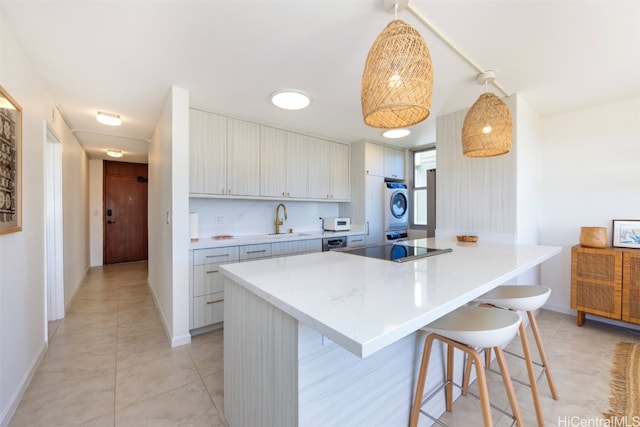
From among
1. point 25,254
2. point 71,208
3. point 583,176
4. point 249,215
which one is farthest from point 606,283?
point 71,208

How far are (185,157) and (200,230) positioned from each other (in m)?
1.14

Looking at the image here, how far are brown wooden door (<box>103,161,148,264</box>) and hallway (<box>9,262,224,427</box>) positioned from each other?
314 cm

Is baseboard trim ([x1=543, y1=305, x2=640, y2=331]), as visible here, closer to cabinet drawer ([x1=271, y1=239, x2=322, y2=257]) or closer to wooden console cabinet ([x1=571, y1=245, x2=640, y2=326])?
wooden console cabinet ([x1=571, y1=245, x2=640, y2=326])

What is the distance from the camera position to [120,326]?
8.95ft

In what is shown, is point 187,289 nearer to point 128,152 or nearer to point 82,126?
point 82,126

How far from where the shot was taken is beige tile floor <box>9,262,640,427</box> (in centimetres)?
155

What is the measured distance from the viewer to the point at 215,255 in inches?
→ 105

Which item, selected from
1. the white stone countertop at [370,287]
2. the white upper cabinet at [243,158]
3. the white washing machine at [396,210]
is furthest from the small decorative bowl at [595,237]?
the white upper cabinet at [243,158]

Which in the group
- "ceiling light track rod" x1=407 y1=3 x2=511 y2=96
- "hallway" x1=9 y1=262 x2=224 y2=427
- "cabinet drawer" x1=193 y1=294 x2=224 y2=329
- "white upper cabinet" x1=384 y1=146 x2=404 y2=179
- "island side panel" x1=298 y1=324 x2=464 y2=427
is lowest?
"hallway" x1=9 y1=262 x2=224 y2=427

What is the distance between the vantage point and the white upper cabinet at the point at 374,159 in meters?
4.06

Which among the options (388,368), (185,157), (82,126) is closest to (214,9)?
(185,157)

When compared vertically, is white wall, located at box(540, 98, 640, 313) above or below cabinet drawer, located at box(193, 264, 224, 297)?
above

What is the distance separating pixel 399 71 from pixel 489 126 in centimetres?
103

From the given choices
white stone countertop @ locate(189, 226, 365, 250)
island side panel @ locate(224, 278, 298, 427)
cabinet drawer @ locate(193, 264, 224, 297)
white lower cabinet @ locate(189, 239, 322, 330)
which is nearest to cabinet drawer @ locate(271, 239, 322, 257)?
white stone countertop @ locate(189, 226, 365, 250)
